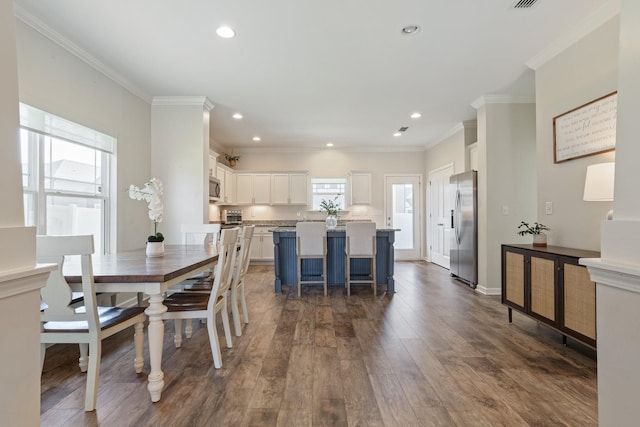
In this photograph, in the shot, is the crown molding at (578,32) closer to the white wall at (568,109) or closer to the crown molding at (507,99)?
the white wall at (568,109)

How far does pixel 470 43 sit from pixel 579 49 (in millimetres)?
954

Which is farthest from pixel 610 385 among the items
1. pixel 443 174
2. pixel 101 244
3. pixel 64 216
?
pixel 443 174

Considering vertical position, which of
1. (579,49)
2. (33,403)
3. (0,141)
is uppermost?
(579,49)

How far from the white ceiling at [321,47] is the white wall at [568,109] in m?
0.16

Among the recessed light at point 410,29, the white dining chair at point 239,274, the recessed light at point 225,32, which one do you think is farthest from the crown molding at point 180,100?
the recessed light at point 410,29

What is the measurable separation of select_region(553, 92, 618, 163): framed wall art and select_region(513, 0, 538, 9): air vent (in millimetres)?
965

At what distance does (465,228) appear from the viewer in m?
4.70

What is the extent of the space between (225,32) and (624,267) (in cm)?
306

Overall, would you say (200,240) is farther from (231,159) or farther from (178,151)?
(231,159)

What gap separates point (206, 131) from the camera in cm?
434

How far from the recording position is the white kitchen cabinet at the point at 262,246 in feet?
22.1

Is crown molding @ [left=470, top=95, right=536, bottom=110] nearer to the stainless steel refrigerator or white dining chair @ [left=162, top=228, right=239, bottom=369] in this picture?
the stainless steel refrigerator

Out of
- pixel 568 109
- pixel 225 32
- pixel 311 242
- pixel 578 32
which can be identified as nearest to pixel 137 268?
pixel 225 32

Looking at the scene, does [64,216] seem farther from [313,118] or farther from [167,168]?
[313,118]
